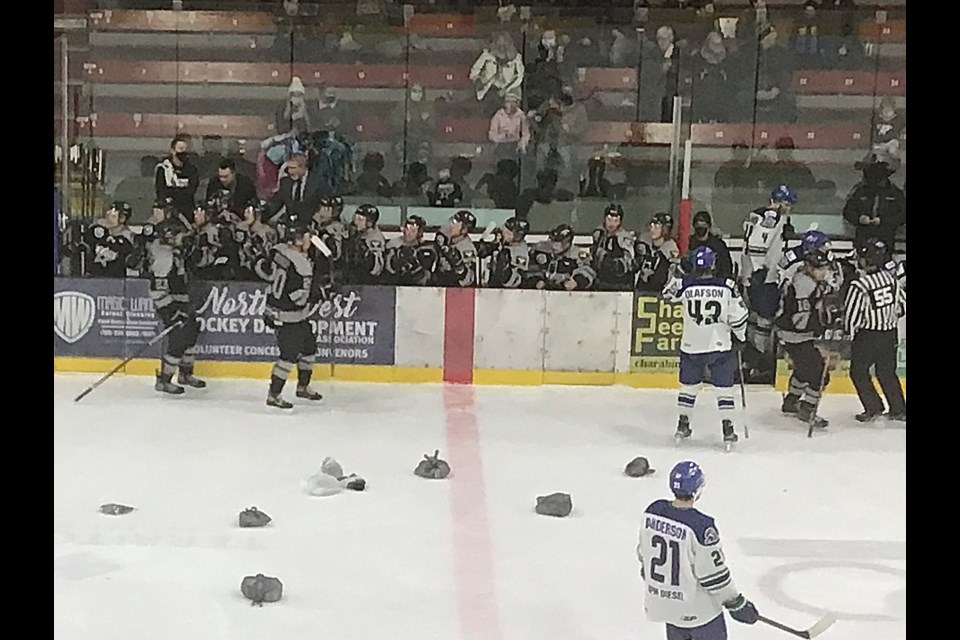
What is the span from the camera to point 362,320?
758 centimetres

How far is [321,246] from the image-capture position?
7262 mm

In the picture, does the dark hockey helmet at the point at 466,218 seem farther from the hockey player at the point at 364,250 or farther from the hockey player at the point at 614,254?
the hockey player at the point at 614,254

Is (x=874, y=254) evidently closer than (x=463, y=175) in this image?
Yes

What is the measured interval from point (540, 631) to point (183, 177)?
18.3 ft

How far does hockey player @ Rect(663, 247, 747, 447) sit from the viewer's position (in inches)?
225

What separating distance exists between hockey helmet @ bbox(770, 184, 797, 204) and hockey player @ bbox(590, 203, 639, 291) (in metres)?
0.96

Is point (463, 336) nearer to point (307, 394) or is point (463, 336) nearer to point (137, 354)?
point (307, 394)

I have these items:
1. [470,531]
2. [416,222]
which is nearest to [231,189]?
[416,222]

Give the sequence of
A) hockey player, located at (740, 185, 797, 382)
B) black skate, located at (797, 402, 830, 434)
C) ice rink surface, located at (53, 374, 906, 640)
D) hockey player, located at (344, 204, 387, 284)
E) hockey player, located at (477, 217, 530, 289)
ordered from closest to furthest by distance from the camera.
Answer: ice rink surface, located at (53, 374, 906, 640)
black skate, located at (797, 402, 830, 434)
hockey player, located at (740, 185, 797, 382)
hockey player, located at (344, 204, 387, 284)
hockey player, located at (477, 217, 530, 289)

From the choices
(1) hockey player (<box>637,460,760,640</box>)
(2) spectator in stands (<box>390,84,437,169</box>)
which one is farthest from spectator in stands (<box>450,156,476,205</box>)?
(1) hockey player (<box>637,460,760,640</box>)

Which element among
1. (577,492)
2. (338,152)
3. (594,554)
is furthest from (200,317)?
(594,554)

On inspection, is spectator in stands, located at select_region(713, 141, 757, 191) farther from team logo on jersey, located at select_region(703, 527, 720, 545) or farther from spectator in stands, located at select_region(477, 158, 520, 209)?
team logo on jersey, located at select_region(703, 527, 720, 545)

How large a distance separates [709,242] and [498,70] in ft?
6.35
